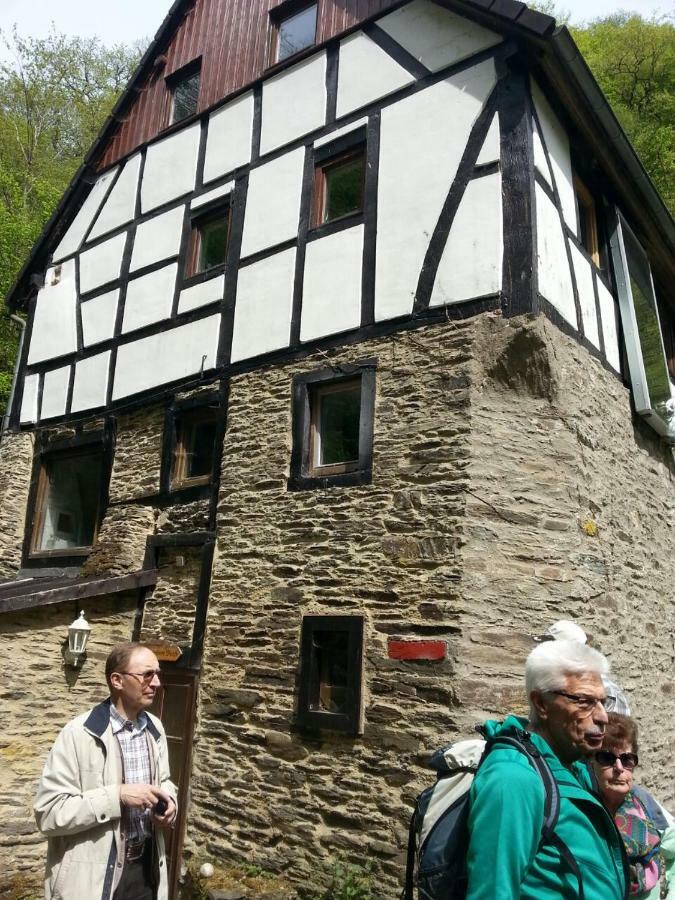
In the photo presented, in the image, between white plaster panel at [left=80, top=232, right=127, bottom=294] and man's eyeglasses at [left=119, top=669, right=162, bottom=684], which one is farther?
white plaster panel at [left=80, top=232, right=127, bottom=294]

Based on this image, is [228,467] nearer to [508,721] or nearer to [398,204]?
[398,204]

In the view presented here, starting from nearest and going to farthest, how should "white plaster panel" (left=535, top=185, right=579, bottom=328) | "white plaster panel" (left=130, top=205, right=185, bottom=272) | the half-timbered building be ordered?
the half-timbered building < "white plaster panel" (left=535, top=185, right=579, bottom=328) < "white plaster panel" (left=130, top=205, right=185, bottom=272)

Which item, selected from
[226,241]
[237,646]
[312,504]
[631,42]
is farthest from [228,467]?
[631,42]

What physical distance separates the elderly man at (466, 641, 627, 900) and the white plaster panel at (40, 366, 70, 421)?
338 inches

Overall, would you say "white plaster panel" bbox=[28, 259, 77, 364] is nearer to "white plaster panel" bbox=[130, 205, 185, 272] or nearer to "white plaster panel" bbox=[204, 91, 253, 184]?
"white plaster panel" bbox=[130, 205, 185, 272]

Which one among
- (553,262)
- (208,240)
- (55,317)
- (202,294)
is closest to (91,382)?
(55,317)

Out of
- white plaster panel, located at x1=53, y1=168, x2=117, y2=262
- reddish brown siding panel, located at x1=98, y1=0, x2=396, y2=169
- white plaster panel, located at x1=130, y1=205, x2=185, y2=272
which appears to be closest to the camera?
reddish brown siding panel, located at x1=98, y1=0, x2=396, y2=169

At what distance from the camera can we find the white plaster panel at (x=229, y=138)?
28.3 feet

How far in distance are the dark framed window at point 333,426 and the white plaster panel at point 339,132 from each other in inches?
100

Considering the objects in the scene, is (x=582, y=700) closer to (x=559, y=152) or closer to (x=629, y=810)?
(x=629, y=810)

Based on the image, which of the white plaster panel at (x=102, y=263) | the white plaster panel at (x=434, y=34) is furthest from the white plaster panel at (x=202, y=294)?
the white plaster panel at (x=434, y=34)

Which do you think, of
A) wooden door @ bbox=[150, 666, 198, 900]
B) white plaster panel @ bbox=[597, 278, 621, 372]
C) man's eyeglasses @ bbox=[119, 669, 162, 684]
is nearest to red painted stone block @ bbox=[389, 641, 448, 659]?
wooden door @ bbox=[150, 666, 198, 900]

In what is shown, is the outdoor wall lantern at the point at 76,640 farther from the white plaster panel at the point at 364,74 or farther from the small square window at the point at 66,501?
the white plaster panel at the point at 364,74

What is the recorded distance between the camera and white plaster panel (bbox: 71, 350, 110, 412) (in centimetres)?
927
